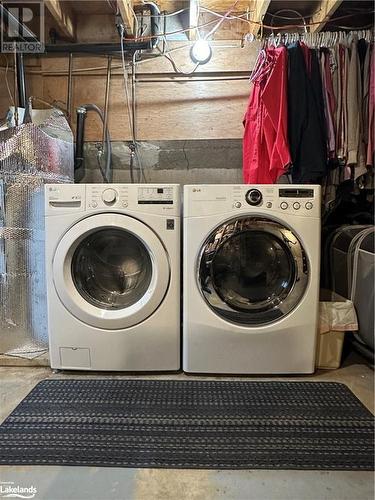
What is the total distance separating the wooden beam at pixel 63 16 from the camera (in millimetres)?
1989

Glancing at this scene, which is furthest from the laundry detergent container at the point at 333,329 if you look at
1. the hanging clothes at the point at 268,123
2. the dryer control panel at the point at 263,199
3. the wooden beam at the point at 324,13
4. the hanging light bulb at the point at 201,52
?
the hanging light bulb at the point at 201,52

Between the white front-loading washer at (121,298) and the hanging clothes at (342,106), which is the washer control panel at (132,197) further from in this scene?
the hanging clothes at (342,106)

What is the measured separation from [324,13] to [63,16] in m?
1.55

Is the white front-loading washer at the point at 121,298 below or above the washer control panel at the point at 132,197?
below

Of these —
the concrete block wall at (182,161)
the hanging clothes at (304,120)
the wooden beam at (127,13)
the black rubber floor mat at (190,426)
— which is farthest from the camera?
the concrete block wall at (182,161)

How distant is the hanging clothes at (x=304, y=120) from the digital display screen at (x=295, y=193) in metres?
0.29

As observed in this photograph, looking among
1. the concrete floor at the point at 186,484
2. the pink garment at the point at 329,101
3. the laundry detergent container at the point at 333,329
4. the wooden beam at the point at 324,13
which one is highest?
the wooden beam at the point at 324,13

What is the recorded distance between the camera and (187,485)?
102 centimetres

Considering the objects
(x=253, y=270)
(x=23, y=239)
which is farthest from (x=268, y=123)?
(x=23, y=239)

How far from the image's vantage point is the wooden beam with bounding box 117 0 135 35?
1.91 metres

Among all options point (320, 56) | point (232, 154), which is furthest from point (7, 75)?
point (320, 56)

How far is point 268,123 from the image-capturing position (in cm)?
187

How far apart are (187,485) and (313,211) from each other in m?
1.17

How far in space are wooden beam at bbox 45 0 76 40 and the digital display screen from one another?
164cm
